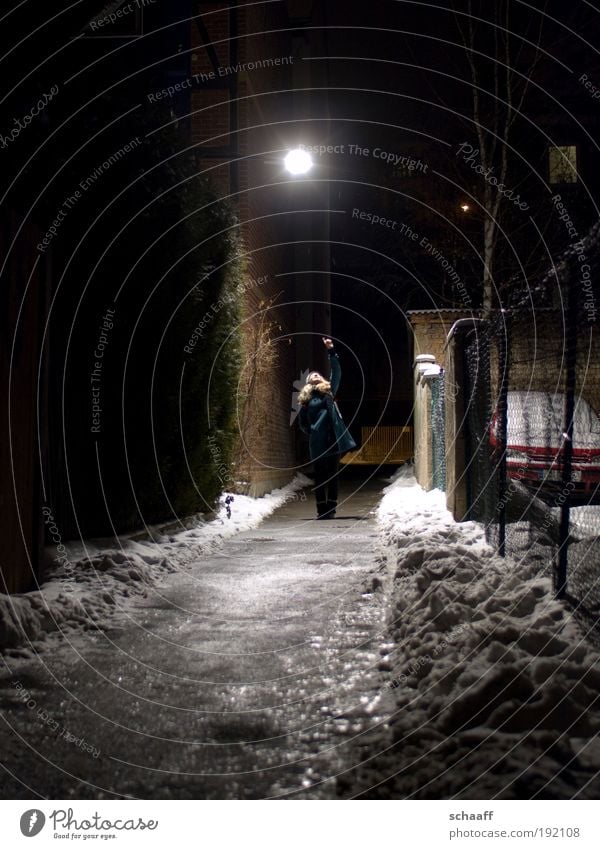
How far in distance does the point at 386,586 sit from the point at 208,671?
1965 mm

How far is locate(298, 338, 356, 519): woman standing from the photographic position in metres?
11.0

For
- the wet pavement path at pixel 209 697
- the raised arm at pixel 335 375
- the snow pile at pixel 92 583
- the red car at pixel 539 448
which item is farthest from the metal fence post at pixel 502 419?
the raised arm at pixel 335 375

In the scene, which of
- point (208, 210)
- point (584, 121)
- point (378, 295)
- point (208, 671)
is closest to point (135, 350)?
point (208, 210)

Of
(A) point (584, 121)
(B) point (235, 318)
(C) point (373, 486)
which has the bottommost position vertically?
(C) point (373, 486)

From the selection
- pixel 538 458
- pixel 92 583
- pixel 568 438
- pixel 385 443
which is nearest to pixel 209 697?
pixel 92 583

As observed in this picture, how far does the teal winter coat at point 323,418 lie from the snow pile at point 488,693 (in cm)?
642

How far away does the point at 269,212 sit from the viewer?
18.0 meters

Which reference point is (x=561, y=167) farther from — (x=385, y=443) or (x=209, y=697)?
(x=209, y=697)

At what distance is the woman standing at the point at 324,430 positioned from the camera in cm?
1104

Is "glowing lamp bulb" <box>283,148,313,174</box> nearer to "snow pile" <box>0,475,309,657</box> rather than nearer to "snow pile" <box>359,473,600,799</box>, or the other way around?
"snow pile" <box>0,475,309,657</box>

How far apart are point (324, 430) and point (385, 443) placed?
1176 inches

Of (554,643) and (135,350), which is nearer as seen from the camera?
(554,643)

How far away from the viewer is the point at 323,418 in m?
11.3

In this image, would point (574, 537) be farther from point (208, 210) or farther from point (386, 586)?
point (208, 210)
